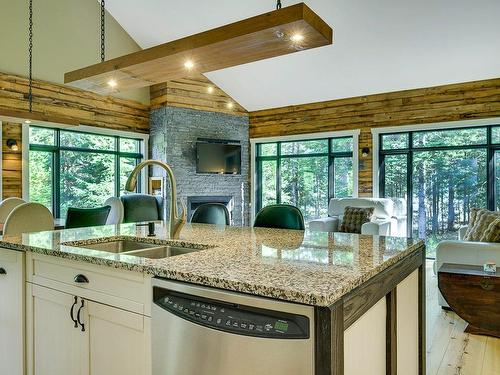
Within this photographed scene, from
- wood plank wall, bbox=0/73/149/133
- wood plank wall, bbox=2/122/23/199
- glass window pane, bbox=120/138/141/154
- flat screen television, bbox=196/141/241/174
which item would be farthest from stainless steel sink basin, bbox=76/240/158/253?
glass window pane, bbox=120/138/141/154

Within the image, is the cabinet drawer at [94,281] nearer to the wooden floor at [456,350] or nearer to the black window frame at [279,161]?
the wooden floor at [456,350]

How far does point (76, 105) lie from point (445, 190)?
663cm

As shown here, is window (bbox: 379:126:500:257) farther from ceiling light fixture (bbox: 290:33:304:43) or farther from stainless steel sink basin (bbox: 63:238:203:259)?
stainless steel sink basin (bbox: 63:238:203:259)

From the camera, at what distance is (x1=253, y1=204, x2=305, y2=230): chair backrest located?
288 centimetres

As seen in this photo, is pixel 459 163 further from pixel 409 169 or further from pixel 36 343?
pixel 36 343

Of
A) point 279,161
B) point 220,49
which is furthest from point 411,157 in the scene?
point 220,49

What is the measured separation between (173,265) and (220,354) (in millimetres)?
371

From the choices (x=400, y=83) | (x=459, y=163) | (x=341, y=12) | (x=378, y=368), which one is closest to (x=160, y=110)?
(x=341, y=12)

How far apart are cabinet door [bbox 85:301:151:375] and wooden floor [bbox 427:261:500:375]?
6.84 ft

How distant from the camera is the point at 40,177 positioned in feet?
21.6

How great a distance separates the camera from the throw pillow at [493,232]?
3697mm

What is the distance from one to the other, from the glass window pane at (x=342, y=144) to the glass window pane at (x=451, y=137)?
1206 millimetres

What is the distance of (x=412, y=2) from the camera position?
5.08 metres

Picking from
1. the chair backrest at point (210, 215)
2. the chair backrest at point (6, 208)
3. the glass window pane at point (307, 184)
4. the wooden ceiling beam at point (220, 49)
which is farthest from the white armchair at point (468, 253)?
the chair backrest at point (6, 208)
